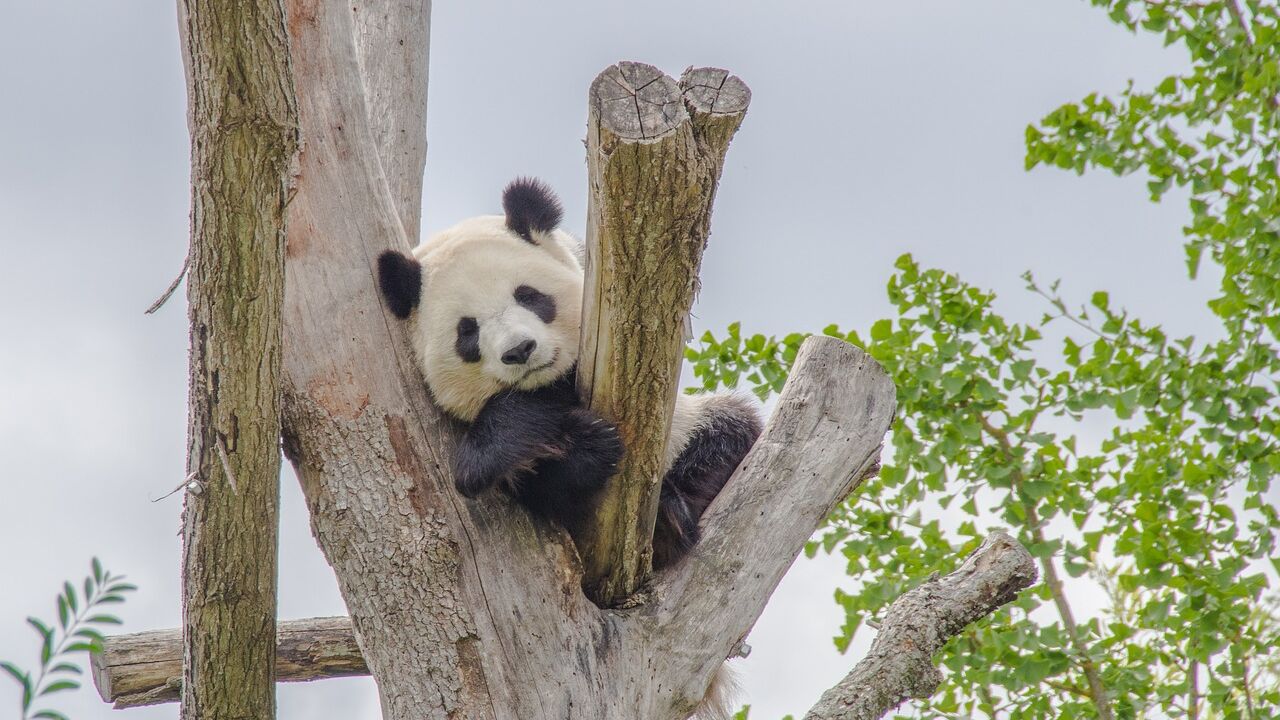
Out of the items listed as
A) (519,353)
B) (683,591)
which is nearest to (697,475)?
(683,591)

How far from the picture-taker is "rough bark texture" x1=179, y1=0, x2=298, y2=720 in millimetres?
2178

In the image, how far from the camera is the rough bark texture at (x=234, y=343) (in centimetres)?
218

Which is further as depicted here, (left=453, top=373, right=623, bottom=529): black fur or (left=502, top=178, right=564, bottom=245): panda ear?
(left=502, top=178, right=564, bottom=245): panda ear

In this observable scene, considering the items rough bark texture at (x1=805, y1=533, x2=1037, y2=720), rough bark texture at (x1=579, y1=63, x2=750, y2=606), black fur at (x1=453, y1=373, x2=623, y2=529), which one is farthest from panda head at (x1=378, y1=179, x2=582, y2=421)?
rough bark texture at (x1=805, y1=533, x2=1037, y2=720)

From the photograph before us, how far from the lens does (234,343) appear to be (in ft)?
8.04

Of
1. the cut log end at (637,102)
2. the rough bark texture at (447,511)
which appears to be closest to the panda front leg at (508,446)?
the rough bark texture at (447,511)

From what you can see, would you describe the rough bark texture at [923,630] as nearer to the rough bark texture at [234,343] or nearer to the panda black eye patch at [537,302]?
the panda black eye patch at [537,302]

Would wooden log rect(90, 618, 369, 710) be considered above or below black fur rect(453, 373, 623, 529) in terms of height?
below

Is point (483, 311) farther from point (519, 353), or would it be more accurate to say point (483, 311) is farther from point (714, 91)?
point (714, 91)

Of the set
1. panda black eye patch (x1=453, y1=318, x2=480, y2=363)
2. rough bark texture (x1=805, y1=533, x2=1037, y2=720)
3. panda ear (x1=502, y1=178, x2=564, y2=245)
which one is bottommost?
rough bark texture (x1=805, y1=533, x2=1037, y2=720)

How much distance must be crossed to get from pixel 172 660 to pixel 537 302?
66.9 inches

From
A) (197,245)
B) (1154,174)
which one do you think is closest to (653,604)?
(197,245)

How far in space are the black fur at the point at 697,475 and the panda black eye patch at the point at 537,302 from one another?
2.08 ft

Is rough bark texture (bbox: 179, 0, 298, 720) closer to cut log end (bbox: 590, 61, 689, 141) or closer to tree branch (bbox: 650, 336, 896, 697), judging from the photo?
cut log end (bbox: 590, 61, 689, 141)
